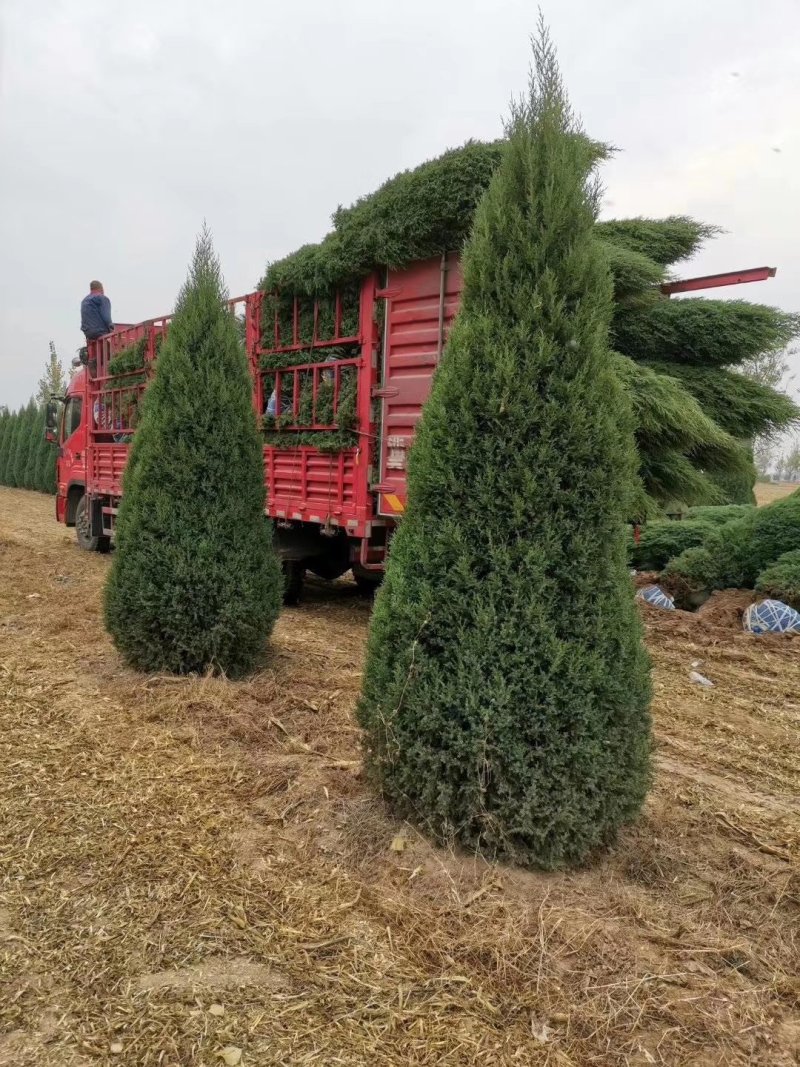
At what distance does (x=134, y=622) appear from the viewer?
4.61 m

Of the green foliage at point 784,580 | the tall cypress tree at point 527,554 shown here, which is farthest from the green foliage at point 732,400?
the tall cypress tree at point 527,554

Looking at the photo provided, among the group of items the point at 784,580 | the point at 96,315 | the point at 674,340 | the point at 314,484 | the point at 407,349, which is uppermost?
the point at 96,315

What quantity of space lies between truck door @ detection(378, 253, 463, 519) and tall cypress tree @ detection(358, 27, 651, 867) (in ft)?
10.1

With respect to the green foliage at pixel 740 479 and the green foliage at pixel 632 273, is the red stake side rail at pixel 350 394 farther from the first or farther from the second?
the green foliage at pixel 740 479

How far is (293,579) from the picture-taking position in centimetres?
789

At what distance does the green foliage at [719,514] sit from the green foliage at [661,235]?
3228 millimetres

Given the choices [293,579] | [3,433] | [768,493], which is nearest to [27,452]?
[3,433]

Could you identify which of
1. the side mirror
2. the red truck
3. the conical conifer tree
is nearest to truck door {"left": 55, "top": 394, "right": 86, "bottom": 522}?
the side mirror

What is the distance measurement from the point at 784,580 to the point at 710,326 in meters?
3.29

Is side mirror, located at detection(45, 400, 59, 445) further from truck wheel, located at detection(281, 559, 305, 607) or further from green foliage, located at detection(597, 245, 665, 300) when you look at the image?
green foliage, located at detection(597, 245, 665, 300)

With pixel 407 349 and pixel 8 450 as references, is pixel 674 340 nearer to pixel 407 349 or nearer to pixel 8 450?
pixel 407 349

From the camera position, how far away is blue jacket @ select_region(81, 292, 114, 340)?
10.8m

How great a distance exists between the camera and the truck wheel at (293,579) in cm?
777

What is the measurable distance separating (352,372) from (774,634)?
179 inches
